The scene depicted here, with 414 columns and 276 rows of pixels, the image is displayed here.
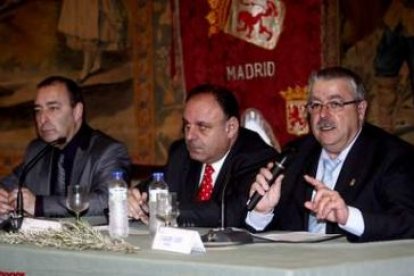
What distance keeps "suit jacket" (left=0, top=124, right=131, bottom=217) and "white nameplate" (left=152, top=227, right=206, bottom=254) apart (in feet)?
5.40

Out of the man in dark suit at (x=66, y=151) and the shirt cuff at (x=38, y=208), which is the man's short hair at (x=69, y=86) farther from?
the shirt cuff at (x=38, y=208)

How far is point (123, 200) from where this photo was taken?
12.2 feet

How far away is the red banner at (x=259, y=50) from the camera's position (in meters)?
6.20

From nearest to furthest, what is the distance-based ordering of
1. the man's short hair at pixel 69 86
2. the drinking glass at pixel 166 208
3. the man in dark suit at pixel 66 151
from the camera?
the drinking glass at pixel 166 208
the man in dark suit at pixel 66 151
the man's short hair at pixel 69 86

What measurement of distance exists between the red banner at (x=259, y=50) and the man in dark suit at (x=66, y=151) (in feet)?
4.77

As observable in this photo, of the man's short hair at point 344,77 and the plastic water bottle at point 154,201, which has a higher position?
the man's short hair at point 344,77

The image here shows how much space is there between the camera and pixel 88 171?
5207 millimetres

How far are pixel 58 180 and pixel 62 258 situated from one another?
2.17m

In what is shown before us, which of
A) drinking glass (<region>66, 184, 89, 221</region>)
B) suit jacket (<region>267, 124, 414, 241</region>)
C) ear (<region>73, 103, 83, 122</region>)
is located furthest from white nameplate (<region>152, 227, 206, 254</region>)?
ear (<region>73, 103, 83, 122</region>)

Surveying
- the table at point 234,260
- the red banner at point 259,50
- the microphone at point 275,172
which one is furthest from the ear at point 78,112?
the microphone at point 275,172

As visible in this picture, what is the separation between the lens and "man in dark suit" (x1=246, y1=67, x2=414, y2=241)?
3.71 metres

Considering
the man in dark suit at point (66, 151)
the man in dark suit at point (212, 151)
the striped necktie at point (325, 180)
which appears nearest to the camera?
the striped necktie at point (325, 180)

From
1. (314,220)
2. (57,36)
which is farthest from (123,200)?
(57,36)

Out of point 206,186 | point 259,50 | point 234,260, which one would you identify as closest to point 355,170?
point 206,186
